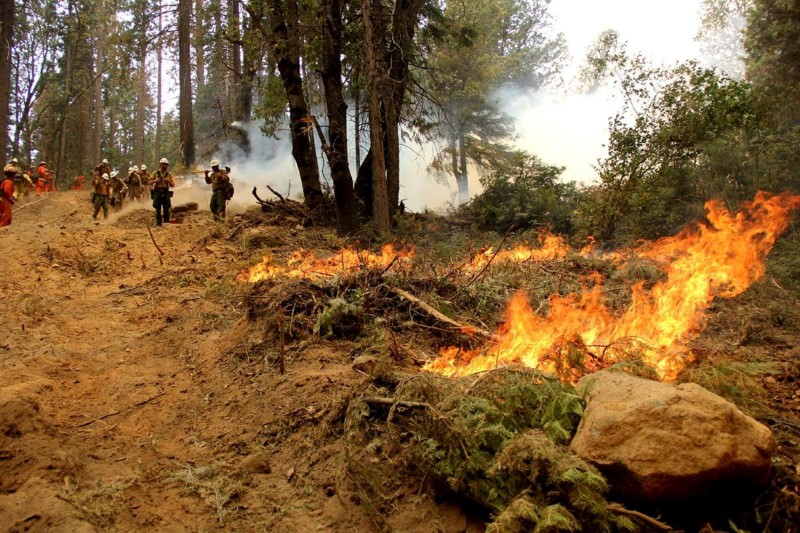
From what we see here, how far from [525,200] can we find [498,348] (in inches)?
481

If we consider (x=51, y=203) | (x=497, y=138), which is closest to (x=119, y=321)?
(x=51, y=203)

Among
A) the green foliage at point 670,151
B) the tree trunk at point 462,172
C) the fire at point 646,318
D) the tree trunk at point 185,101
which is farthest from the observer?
the tree trunk at point 462,172

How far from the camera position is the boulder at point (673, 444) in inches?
102

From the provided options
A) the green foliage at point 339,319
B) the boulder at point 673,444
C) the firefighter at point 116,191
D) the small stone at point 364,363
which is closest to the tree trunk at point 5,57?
the firefighter at point 116,191

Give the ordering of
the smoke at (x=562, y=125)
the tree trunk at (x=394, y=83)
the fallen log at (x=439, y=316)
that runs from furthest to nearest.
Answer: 1. the smoke at (x=562, y=125)
2. the tree trunk at (x=394, y=83)
3. the fallen log at (x=439, y=316)

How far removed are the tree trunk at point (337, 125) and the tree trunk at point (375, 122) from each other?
645 millimetres

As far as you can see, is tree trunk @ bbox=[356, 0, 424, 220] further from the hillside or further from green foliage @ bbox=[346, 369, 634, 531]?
green foliage @ bbox=[346, 369, 634, 531]

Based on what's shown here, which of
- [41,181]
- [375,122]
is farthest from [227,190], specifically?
[41,181]

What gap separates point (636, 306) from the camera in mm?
6258

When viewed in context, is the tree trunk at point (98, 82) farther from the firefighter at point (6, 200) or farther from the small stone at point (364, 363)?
the small stone at point (364, 363)

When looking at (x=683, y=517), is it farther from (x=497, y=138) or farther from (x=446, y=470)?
(x=497, y=138)

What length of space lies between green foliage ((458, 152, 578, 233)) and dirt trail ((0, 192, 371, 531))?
33.2 ft

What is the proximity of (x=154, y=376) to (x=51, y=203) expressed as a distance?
1645 cm

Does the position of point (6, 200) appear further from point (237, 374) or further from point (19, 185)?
point (237, 374)
